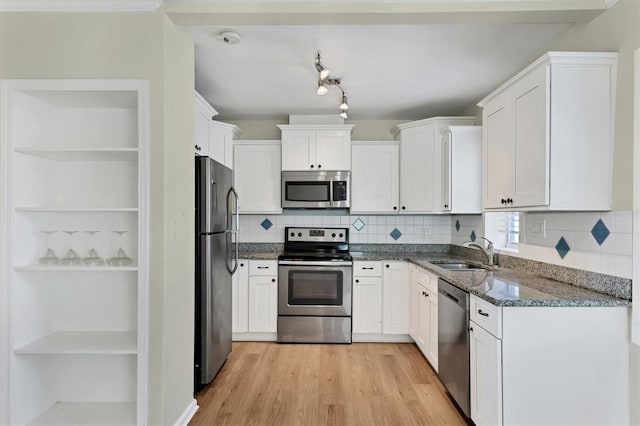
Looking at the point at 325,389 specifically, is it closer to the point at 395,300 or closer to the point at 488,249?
the point at 395,300

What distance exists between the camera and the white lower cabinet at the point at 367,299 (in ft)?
11.5

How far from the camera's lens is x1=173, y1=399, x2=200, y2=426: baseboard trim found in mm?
2036

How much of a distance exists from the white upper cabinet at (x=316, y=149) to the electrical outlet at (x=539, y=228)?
186 centimetres

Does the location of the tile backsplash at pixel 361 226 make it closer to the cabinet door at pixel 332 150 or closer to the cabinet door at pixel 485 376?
the cabinet door at pixel 332 150

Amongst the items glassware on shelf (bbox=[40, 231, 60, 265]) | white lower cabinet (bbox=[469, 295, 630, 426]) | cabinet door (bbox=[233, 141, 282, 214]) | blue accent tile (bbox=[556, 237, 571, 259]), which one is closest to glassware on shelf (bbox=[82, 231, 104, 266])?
glassware on shelf (bbox=[40, 231, 60, 265])

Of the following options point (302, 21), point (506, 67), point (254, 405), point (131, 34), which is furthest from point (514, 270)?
point (131, 34)

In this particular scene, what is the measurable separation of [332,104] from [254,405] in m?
2.82

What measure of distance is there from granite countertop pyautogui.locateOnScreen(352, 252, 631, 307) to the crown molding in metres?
2.43

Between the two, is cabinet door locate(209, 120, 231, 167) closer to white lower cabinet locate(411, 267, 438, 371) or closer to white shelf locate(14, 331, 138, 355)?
white shelf locate(14, 331, 138, 355)

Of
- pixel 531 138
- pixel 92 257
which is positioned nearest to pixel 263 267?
pixel 92 257

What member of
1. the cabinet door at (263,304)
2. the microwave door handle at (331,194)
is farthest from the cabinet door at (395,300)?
the cabinet door at (263,304)

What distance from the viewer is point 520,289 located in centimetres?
201

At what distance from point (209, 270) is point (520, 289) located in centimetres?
208

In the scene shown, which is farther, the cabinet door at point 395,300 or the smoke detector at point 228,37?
the cabinet door at point 395,300
